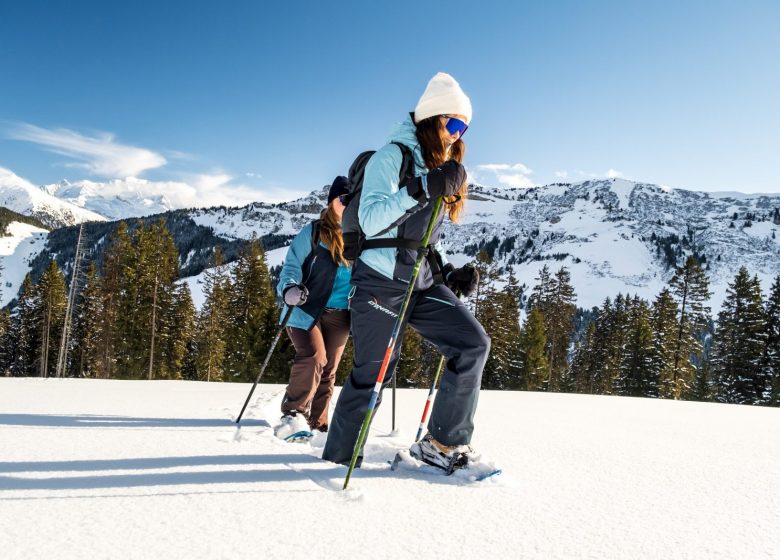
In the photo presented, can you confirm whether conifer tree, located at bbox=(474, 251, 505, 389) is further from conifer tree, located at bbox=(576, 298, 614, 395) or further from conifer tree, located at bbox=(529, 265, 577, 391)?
conifer tree, located at bbox=(576, 298, 614, 395)

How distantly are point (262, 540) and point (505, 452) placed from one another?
2.19 metres

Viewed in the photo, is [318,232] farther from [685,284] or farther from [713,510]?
[685,284]

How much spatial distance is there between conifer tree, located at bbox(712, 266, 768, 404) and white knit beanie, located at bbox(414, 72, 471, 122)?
37.2 meters

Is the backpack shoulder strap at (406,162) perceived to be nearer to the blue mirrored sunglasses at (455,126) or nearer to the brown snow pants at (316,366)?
the blue mirrored sunglasses at (455,126)

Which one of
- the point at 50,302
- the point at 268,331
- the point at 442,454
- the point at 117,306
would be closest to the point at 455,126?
the point at 442,454

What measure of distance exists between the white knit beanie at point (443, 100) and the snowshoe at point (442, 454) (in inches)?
73.8

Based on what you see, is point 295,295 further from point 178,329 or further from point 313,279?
point 178,329

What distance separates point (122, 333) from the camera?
3066 centimetres

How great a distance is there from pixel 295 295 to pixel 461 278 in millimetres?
1309

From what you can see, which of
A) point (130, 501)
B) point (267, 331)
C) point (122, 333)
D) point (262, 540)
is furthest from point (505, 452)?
point (122, 333)

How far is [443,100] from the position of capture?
9.12 feet

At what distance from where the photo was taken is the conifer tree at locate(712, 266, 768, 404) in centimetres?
3238

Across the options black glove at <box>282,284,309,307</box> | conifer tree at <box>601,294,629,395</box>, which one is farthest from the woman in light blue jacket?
conifer tree at <box>601,294,629,395</box>

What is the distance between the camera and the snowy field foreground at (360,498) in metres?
1.70
